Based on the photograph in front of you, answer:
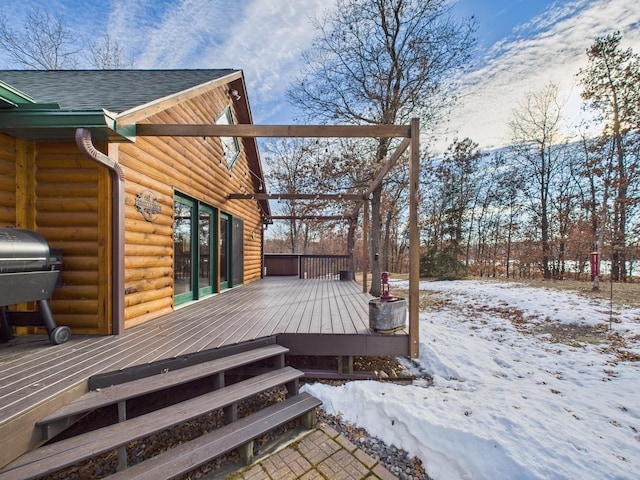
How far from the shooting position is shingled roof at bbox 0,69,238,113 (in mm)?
2996

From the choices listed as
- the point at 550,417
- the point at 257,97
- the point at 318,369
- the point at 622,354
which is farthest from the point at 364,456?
the point at 257,97

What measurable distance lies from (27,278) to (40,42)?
13.5 meters

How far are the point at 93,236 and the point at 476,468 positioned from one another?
158 inches

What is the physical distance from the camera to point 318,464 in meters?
1.76

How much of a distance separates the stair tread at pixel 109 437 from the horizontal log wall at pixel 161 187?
175 cm

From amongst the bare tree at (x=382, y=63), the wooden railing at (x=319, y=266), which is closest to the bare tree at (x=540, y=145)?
the bare tree at (x=382, y=63)

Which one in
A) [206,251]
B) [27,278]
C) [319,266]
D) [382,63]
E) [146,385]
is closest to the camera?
[146,385]

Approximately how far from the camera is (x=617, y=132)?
9695 millimetres

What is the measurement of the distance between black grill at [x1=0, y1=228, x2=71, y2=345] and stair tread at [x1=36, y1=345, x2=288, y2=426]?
1182mm

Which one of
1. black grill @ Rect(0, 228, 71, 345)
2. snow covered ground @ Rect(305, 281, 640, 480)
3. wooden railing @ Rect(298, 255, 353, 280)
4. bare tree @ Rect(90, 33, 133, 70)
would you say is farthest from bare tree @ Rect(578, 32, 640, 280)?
bare tree @ Rect(90, 33, 133, 70)

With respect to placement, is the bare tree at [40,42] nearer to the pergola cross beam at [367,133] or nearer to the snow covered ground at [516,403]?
the pergola cross beam at [367,133]

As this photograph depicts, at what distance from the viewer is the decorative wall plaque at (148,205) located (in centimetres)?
321

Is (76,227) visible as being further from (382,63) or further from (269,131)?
(382,63)

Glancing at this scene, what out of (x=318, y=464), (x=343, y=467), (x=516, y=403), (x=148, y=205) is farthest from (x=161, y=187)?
(x=516, y=403)
